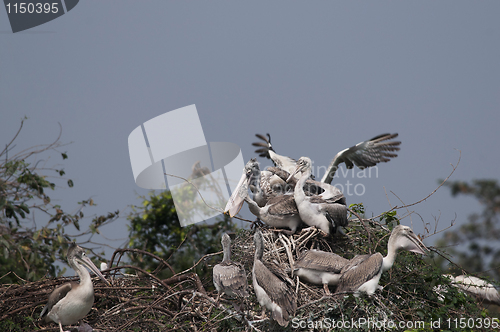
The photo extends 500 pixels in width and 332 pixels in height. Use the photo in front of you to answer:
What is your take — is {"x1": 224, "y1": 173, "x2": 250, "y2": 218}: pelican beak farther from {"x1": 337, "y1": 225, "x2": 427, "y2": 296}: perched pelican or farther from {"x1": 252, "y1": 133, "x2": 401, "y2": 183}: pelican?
{"x1": 337, "y1": 225, "x2": 427, "y2": 296}: perched pelican

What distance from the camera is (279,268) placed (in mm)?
4531

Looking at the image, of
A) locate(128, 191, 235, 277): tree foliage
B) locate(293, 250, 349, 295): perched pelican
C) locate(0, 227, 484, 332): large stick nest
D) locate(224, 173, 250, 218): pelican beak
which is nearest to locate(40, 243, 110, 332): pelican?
locate(0, 227, 484, 332): large stick nest

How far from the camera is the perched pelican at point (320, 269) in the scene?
4227 mm

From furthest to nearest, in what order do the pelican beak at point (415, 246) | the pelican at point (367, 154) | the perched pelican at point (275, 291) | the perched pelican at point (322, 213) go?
the pelican at point (367, 154) → the perched pelican at point (322, 213) → the pelican beak at point (415, 246) → the perched pelican at point (275, 291)

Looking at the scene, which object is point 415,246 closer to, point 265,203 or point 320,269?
point 320,269

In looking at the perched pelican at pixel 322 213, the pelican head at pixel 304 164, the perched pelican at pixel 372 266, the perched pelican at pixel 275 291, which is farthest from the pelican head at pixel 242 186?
the perched pelican at pixel 372 266

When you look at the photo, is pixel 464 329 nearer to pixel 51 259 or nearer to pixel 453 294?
pixel 453 294

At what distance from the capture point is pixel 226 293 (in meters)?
4.38

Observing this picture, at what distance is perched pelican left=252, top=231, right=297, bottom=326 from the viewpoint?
387cm

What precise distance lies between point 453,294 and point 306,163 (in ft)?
6.59

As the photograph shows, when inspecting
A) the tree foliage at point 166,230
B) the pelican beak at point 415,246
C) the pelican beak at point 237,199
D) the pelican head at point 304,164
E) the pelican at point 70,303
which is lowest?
the tree foliage at point 166,230

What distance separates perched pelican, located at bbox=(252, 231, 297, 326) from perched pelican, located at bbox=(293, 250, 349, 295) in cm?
16

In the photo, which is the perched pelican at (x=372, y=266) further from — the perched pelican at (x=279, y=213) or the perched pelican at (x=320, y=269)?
the perched pelican at (x=279, y=213)

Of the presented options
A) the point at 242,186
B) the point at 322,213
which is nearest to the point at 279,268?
the point at 322,213
